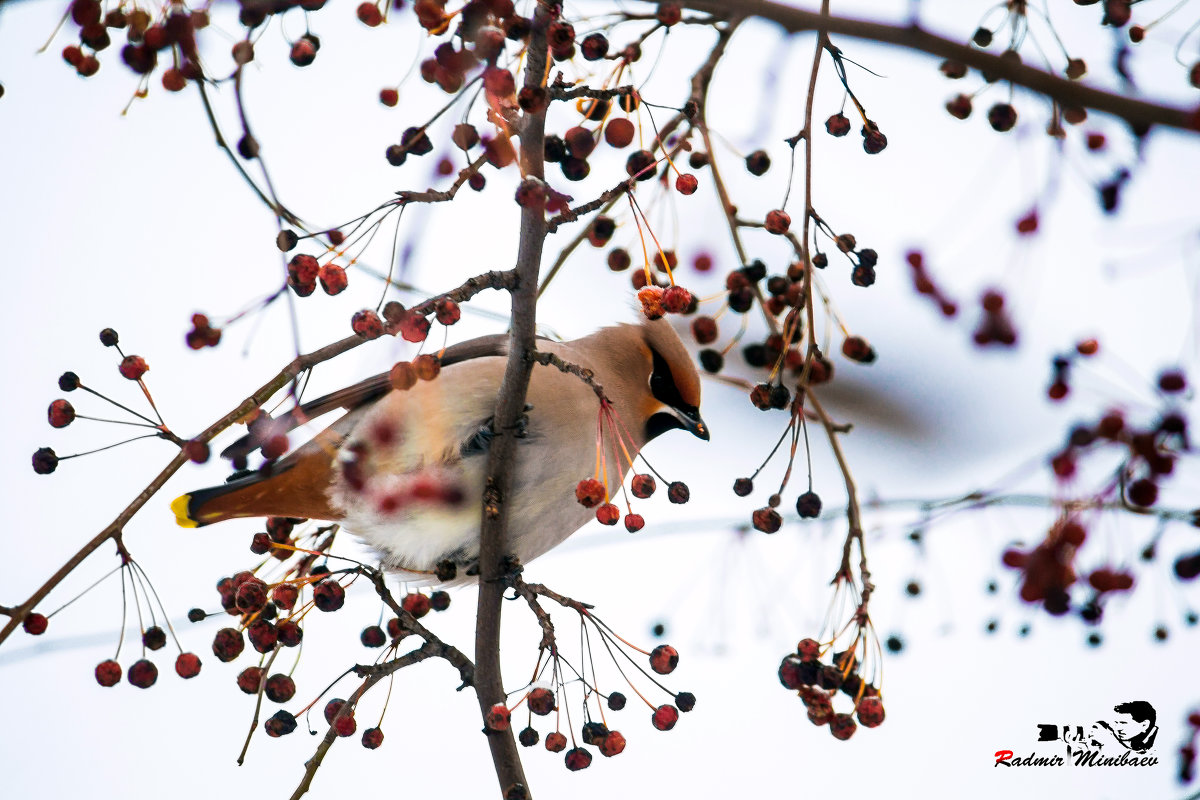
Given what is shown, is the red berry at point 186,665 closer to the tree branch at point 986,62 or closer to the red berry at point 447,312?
the red berry at point 447,312

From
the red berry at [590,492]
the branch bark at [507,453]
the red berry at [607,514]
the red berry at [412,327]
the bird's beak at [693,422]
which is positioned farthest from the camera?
the bird's beak at [693,422]

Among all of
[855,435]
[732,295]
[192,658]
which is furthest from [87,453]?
[855,435]

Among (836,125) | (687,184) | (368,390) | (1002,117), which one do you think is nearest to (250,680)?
(368,390)

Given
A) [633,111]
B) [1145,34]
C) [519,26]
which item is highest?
[1145,34]

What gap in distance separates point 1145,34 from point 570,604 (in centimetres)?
149

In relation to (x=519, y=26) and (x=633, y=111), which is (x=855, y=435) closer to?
(x=633, y=111)

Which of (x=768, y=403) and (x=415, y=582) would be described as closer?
(x=768, y=403)

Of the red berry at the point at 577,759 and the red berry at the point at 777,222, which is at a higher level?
the red berry at the point at 777,222

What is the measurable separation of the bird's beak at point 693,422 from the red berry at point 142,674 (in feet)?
5.16

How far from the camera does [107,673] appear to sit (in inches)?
91.0

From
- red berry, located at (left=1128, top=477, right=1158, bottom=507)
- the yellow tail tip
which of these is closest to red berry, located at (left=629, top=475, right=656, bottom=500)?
red berry, located at (left=1128, top=477, right=1158, bottom=507)

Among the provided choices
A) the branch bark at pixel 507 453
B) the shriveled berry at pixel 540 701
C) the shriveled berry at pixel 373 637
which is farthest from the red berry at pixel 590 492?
the shriveled berry at pixel 373 637

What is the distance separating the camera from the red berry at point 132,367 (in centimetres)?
214

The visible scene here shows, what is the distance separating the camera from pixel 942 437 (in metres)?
2.88
